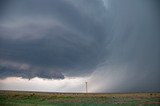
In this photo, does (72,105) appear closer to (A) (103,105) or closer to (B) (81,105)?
(B) (81,105)

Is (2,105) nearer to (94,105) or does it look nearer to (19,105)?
(19,105)

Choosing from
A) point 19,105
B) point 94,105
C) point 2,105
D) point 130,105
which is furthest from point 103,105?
point 2,105

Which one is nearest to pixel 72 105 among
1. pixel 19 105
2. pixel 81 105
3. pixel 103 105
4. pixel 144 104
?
pixel 81 105

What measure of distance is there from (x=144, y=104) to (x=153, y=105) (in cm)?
157

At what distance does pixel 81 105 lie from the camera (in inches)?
1512

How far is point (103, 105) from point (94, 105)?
4.24ft

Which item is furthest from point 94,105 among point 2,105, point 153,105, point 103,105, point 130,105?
point 2,105

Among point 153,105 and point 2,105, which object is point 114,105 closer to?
point 153,105

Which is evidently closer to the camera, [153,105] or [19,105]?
[153,105]

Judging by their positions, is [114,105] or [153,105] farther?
[114,105]

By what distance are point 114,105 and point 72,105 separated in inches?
235

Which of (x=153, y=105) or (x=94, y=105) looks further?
(x=94, y=105)

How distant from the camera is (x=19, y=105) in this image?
119 ft

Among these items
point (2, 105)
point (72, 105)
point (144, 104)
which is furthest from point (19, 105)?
point (144, 104)
